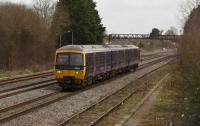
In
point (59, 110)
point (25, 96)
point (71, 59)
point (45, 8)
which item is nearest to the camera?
point (59, 110)

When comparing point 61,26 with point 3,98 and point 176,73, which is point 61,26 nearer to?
point 176,73

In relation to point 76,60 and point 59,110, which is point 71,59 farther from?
point 59,110

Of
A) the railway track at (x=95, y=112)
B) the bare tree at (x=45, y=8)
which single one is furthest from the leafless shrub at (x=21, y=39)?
the railway track at (x=95, y=112)

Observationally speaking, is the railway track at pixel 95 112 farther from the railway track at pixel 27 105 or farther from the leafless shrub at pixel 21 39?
the leafless shrub at pixel 21 39

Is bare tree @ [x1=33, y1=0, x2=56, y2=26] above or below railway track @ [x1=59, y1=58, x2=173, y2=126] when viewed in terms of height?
above

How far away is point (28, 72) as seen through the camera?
4662 cm

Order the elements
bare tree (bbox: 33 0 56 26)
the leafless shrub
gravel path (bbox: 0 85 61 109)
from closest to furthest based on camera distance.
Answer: gravel path (bbox: 0 85 61 109), the leafless shrub, bare tree (bbox: 33 0 56 26)

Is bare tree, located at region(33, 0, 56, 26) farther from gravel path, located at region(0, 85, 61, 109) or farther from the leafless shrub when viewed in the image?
gravel path, located at region(0, 85, 61, 109)

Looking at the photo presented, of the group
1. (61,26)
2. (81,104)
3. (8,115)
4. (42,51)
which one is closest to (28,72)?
(42,51)

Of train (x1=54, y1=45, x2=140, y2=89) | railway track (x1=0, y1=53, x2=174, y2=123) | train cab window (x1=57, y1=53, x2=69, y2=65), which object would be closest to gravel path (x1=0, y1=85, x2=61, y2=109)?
railway track (x1=0, y1=53, x2=174, y2=123)

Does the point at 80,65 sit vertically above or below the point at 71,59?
below

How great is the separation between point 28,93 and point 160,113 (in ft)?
31.3

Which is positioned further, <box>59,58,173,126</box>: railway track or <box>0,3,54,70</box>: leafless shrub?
<box>0,3,54,70</box>: leafless shrub

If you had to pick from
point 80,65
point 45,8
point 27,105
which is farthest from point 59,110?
point 45,8
